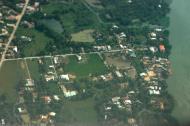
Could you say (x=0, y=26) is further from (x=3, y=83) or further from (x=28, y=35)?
(x=3, y=83)

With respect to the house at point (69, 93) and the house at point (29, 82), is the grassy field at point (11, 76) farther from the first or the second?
the house at point (69, 93)

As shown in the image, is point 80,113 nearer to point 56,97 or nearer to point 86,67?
point 56,97

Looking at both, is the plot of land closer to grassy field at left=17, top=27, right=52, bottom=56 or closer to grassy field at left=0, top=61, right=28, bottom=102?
grassy field at left=17, top=27, right=52, bottom=56

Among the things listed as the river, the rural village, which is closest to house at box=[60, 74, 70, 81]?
the rural village

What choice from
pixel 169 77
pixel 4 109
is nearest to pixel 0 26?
pixel 4 109

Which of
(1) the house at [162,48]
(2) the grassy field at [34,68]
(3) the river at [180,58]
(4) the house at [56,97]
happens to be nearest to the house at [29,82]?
(2) the grassy field at [34,68]
